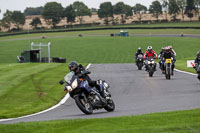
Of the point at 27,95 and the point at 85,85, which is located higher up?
the point at 85,85

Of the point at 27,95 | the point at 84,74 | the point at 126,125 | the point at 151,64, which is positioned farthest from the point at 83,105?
the point at 151,64

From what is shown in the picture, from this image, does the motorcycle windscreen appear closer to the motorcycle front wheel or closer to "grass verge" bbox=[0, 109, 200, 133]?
the motorcycle front wheel

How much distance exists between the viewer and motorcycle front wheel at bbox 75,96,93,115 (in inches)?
511

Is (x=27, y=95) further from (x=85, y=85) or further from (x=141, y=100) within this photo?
(x=85, y=85)

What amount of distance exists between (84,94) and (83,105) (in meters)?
0.29

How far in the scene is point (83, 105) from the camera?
13.2 m

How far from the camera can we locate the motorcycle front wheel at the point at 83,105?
1299 cm

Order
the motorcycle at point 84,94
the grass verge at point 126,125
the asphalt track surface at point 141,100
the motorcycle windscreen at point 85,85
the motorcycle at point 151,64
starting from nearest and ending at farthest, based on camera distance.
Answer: the grass verge at point 126,125 → the motorcycle at point 84,94 → the motorcycle windscreen at point 85,85 → the asphalt track surface at point 141,100 → the motorcycle at point 151,64

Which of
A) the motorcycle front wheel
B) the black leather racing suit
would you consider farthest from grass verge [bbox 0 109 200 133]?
the black leather racing suit

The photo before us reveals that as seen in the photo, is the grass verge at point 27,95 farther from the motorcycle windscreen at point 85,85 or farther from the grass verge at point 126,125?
the grass verge at point 126,125

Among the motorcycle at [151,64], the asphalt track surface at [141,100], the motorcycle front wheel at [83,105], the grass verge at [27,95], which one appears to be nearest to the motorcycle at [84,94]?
the motorcycle front wheel at [83,105]

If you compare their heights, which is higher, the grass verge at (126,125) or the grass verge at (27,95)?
the grass verge at (126,125)

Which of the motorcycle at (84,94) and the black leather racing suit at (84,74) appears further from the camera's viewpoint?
the black leather racing suit at (84,74)

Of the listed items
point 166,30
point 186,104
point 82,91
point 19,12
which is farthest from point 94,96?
point 19,12
